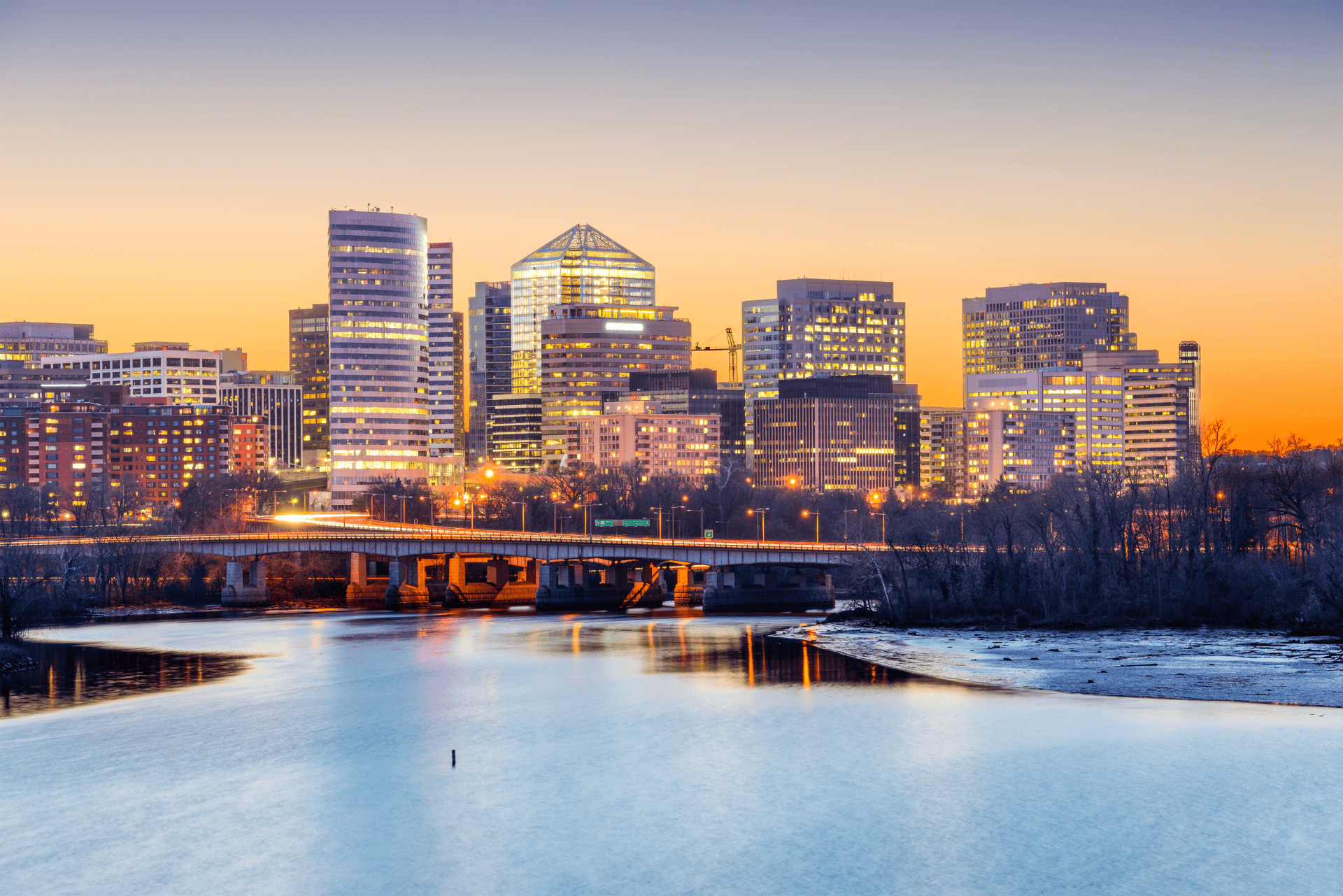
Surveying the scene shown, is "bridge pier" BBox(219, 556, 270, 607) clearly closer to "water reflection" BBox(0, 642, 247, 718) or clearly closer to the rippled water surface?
"water reflection" BBox(0, 642, 247, 718)

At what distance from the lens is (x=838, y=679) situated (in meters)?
66.2

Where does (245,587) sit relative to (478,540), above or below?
below

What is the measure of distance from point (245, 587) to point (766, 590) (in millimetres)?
51509

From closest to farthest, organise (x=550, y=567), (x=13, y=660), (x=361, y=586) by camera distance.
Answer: (x=13, y=660)
(x=550, y=567)
(x=361, y=586)

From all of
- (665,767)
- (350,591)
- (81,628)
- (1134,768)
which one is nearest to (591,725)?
(665,767)

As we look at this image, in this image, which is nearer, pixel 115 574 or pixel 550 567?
pixel 115 574

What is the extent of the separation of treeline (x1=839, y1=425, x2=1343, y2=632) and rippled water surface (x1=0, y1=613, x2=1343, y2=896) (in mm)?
27052

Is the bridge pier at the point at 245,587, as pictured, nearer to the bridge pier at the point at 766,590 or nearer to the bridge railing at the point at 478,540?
the bridge railing at the point at 478,540

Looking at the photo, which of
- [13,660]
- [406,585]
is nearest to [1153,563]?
[13,660]

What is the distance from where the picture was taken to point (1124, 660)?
2756 inches

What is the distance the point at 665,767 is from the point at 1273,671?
31.8 metres

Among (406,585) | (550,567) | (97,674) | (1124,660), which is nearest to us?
(1124,660)

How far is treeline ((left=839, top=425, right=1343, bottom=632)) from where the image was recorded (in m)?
85.6

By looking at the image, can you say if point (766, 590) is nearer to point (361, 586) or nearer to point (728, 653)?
point (361, 586)
